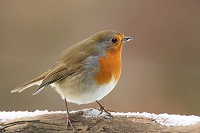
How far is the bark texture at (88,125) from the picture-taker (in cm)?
384

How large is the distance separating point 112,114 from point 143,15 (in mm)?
5206

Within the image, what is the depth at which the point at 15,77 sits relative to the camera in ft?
25.3

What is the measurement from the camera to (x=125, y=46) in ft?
27.1

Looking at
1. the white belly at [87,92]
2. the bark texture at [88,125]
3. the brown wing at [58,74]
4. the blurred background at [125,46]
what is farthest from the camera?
the blurred background at [125,46]

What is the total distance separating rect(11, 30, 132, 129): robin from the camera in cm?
403

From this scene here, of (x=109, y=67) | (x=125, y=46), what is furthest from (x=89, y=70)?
(x=125, y=46)

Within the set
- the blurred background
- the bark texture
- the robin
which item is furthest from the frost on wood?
the blurred background

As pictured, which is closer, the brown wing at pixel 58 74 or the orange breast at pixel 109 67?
the orange breast at pixel 109 67

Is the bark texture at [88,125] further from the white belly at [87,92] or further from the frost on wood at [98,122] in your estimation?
the white belly at [87,92]

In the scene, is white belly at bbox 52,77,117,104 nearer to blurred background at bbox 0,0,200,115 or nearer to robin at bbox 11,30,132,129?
robin at bbox 11,30,132,129

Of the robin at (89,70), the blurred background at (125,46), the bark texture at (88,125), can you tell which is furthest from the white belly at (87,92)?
the blurred background at (125,46)

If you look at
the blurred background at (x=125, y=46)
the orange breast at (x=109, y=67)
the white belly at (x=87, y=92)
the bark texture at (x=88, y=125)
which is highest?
the blurred background at (x=125, y=46)

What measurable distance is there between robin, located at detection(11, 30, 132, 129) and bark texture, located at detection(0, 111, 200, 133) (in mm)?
171

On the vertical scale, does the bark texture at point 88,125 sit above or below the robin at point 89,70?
below
